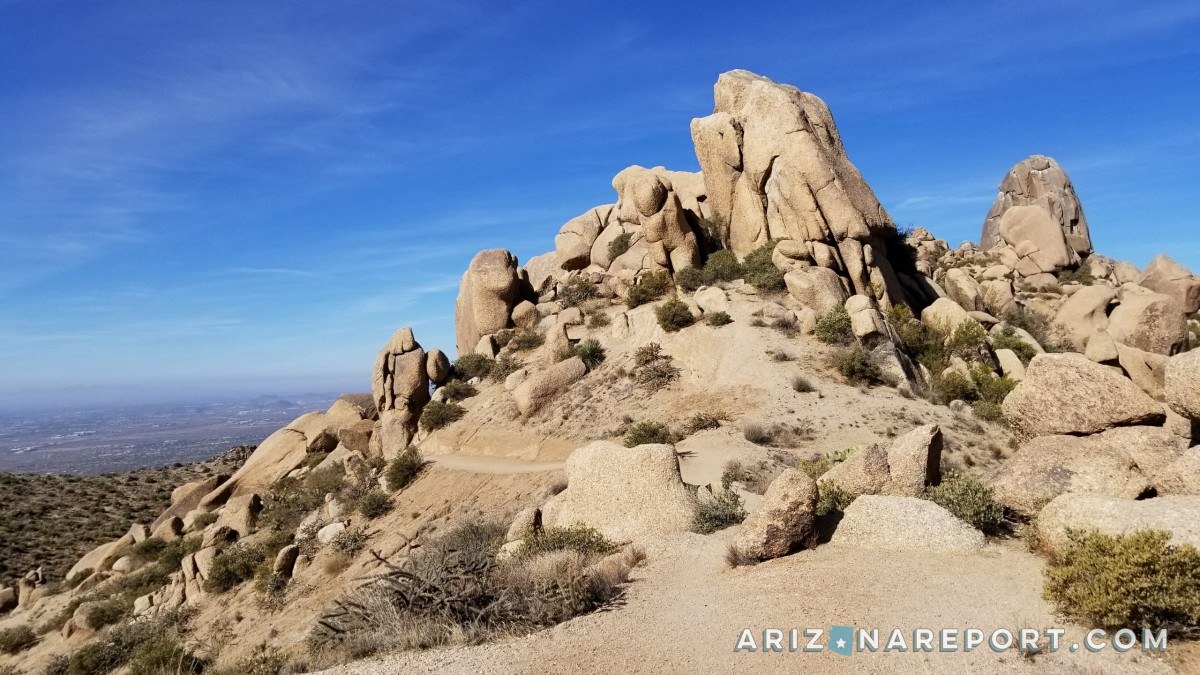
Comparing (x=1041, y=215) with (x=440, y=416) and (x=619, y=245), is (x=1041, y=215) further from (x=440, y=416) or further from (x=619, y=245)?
(x=440, y=416)

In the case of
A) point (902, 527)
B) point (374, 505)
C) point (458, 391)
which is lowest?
point (374, 505)

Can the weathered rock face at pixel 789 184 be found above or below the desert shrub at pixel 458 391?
above

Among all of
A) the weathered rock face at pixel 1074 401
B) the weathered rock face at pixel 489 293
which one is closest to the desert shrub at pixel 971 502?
the weathered rock face at pixel 1074 401

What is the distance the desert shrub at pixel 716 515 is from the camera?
36.3 ft

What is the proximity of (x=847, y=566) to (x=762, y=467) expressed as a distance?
850 centimetres

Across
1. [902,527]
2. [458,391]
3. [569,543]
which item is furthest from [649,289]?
[902,527]

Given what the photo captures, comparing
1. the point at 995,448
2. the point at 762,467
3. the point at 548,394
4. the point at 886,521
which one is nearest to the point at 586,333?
the point at 548,394

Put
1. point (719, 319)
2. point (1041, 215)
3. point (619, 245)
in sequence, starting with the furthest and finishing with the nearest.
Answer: point (1041, 215), point (619, 245), point (719, 319)

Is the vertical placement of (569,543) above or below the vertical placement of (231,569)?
above

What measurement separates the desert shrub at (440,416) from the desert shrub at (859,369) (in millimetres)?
15421

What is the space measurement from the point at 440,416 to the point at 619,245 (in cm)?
1554

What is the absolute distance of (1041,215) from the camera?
1746 inches

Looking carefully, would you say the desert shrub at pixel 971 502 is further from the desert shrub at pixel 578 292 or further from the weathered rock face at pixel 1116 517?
the desert shrub at pixel 578 292

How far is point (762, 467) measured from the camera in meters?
16.8
